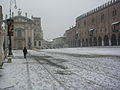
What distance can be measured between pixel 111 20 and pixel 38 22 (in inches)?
2642

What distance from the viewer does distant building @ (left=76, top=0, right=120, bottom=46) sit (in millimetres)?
61547

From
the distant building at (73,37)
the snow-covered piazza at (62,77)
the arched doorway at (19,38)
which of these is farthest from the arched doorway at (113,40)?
the snow-covered piazza at (62,77)

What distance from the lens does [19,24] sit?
9631 centimetres

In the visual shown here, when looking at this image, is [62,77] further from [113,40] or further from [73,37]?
[73,37]

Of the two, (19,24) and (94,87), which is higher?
(19,24)

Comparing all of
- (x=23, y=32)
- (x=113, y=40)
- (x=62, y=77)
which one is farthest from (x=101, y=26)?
(x=62, y=77)

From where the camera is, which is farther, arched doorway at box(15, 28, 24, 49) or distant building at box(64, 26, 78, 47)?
distant building at box(64, 26, 78, 47)

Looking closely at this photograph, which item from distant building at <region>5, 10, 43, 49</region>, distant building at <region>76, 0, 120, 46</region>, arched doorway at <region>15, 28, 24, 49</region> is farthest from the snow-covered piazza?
distant building at <region>5, 10, 43, 49</region>

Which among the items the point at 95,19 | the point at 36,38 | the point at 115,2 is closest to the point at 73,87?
the point at 115,2

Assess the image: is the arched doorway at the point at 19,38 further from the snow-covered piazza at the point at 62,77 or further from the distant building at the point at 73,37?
the snow-covered piazza at the point at 62,77

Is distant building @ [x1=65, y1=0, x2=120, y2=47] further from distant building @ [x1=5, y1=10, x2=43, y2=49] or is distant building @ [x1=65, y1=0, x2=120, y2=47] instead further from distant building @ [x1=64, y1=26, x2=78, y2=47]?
distant building @ [x1=5, y1=10, x2=43, y2=49]

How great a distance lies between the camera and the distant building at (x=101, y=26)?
202 feet

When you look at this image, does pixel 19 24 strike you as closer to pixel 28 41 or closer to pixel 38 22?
pixel 28 41

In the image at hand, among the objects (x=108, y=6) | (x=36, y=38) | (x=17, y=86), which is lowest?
(x=17, y=86)
